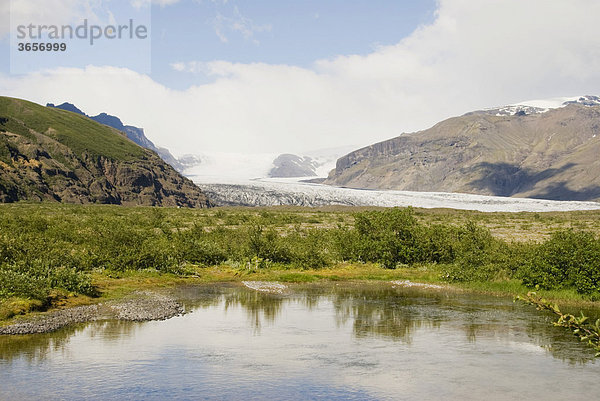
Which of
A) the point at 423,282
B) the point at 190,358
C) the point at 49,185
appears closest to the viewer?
the point at 190,358

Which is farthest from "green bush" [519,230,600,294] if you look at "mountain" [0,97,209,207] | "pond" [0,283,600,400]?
"mountain" [0,97,209,207]

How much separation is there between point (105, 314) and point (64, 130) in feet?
487

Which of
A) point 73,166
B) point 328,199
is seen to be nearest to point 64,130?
point 73,166

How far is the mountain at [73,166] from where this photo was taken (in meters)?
122

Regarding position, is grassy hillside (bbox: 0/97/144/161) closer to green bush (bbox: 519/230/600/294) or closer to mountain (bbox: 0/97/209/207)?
mountain (bbox: 0/97/209/207)

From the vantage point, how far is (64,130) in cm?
15662

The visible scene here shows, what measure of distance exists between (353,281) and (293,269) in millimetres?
5223

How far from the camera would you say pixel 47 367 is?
15.0 meters

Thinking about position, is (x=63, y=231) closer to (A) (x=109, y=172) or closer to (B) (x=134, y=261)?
(B) (x=134, y=261)

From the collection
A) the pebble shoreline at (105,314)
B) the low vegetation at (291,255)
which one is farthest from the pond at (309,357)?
the low vegetation at (291,255)

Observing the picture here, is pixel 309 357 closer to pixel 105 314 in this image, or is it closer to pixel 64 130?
pixel 105 314

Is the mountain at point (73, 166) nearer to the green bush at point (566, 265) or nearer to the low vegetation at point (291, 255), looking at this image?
the low vegetation at point (291, 255)

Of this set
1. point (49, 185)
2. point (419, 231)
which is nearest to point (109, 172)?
point (49, 185)

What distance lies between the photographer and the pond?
13.6 meters
